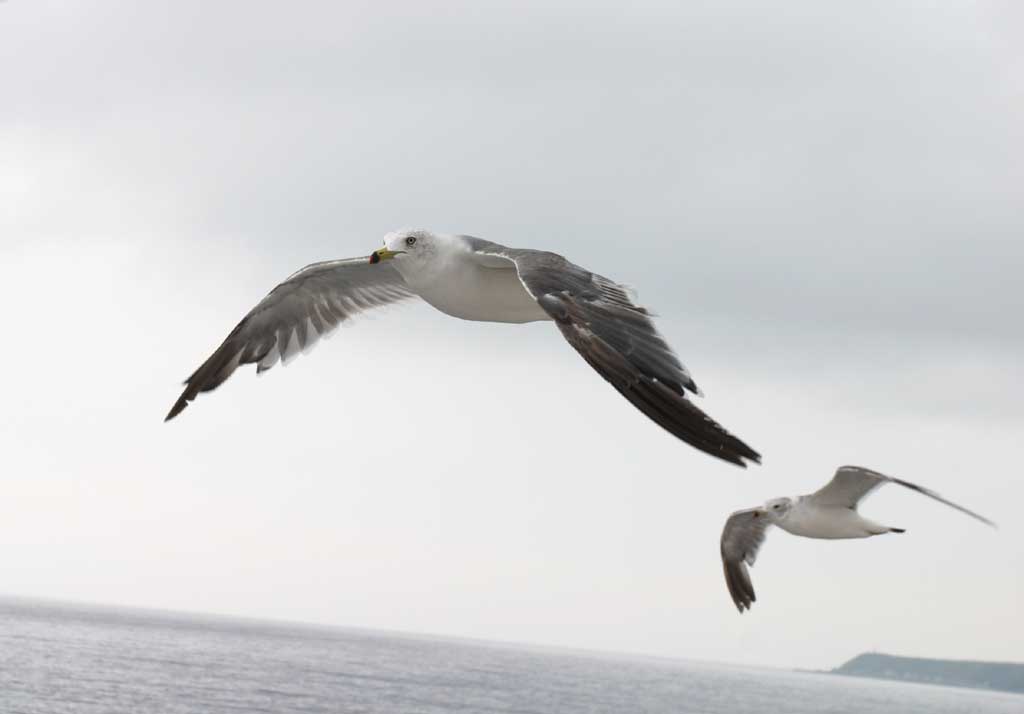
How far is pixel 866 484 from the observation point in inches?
862

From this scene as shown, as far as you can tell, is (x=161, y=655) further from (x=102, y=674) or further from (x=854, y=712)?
(x=854, y=712)

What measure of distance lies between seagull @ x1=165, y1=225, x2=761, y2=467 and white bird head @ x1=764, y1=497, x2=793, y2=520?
10.0 meters

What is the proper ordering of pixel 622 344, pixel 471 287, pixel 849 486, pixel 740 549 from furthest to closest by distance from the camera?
1. pixel 740 549
2. pixel 849 486
3. pixel 471 287
4. pixel 622 344

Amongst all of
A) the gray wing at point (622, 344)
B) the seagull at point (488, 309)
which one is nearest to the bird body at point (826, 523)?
the seagull at point (488, 309)

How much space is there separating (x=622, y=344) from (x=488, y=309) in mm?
3441

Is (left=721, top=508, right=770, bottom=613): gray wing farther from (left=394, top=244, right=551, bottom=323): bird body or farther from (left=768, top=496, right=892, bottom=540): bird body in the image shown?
(left=394, top=244, right=551, bottom=323): bird body

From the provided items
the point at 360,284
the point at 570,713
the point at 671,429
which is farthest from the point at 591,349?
the point at 570,713

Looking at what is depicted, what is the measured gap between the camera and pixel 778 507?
23781 millimetres

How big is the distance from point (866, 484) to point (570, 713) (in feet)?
335

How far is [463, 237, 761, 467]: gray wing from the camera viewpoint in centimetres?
740

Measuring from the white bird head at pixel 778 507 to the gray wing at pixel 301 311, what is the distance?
986 cm

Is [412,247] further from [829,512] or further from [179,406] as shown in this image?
[829,512]

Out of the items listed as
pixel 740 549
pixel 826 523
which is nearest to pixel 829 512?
pixel 826 523

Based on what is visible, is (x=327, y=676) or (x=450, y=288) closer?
(x=450, y=288)
